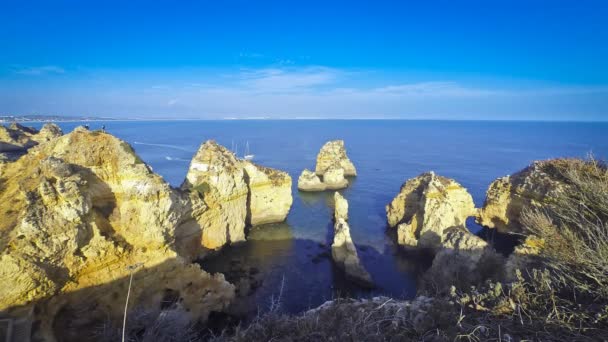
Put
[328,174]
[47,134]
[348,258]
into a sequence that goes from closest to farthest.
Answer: [348,258]
[328,174]
[47,134]

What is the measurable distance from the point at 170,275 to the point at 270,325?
1000cm

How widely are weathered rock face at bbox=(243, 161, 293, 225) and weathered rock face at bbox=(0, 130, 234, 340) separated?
37.3 feet

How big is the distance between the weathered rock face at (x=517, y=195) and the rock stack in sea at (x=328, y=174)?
2393cm

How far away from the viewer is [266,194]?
30.2 metres

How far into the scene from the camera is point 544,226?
11664 mm

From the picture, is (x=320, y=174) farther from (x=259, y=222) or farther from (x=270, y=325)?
(x=270, y=325)

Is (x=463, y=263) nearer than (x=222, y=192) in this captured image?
Yes

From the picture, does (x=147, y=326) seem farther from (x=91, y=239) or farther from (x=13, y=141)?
(x=13, y=141)

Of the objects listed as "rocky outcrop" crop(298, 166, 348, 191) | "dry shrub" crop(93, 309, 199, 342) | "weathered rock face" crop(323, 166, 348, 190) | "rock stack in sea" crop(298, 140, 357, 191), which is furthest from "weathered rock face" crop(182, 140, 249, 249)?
"weathered rock face" crop(323, 166, 348, 190)

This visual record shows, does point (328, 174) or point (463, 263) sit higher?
point (328, 174)

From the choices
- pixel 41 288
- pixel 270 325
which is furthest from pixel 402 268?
pixel 41 288

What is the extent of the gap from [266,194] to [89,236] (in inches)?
721

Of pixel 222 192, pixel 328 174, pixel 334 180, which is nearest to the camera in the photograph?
pixel 222 192

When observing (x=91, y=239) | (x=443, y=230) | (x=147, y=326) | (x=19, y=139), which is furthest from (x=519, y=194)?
(x=19, y=139)
